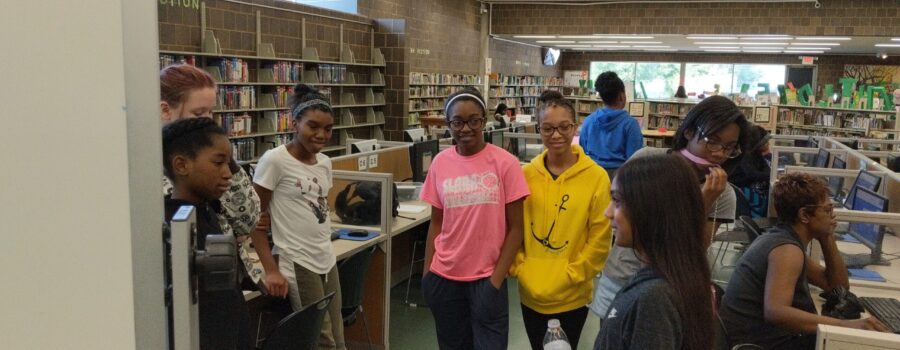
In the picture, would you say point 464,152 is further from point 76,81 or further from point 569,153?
point 76,81

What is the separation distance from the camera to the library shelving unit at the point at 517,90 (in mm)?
15609

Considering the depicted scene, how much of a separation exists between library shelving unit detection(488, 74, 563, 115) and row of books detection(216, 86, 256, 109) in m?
7.29

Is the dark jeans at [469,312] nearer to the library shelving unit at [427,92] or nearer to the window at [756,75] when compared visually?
the library shelving unit at [427,92]

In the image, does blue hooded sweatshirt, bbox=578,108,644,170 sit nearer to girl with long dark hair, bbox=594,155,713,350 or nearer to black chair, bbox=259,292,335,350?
black chair, bbox=259,292,335,350

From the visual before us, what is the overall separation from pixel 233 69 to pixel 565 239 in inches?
255

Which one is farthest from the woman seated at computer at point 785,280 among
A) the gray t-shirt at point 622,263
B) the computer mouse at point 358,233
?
the computer mouse at point 358,233

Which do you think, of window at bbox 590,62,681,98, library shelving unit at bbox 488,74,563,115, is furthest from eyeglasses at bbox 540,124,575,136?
window at bbox 590,62,681,98

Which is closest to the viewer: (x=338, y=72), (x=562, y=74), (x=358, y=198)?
(x=358, y=198)

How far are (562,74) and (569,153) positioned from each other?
18.8 m

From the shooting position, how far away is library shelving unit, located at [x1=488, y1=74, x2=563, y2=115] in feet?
51.2

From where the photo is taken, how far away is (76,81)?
0.61 metres

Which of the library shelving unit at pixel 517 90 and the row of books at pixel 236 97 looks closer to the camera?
the row of books at pixel 236 97

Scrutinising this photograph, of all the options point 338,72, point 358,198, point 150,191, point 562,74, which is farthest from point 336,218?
point 562,74

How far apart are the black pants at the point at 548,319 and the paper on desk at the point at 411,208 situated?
1.93 m
